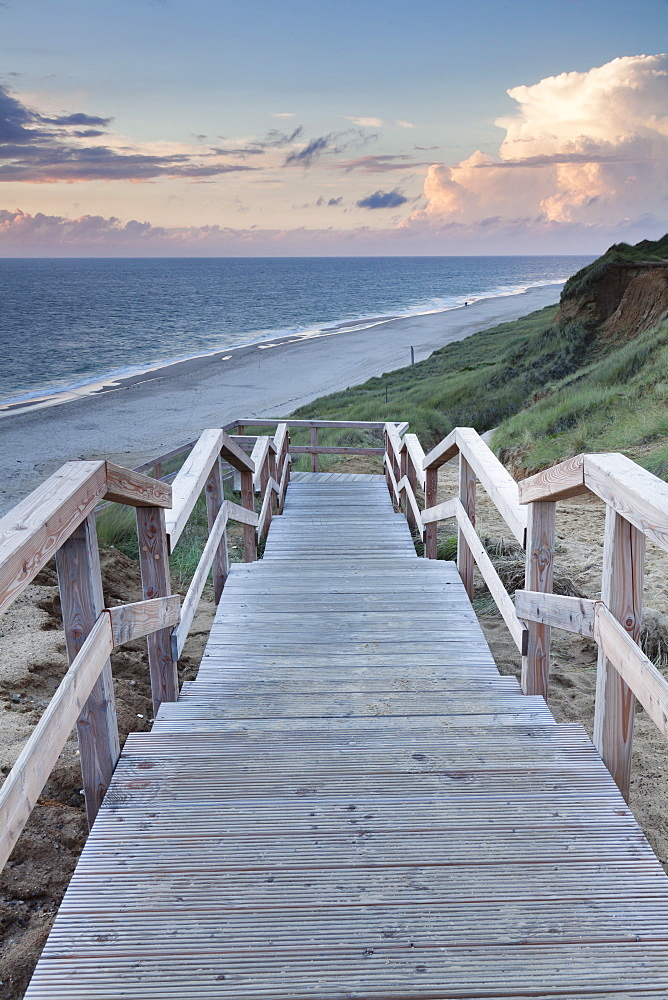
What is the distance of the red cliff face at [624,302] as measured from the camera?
59.5 feet

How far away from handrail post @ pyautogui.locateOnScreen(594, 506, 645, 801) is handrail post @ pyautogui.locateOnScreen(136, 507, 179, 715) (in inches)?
65.7

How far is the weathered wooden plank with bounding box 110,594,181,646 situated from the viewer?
8.23 ft

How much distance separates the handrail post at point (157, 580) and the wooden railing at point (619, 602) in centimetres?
150

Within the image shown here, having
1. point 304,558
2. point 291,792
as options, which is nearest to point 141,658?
point 304,558

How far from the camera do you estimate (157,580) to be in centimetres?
304

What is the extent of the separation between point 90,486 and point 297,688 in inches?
57.2

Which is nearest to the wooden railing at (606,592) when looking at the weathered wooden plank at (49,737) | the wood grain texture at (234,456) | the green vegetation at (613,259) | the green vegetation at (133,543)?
the weathered wooden plank at (49,737)

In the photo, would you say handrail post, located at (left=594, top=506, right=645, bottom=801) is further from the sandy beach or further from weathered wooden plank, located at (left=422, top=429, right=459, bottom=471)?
the sandy beach

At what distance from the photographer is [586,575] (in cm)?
566

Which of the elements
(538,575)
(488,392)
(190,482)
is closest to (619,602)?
(538,575)

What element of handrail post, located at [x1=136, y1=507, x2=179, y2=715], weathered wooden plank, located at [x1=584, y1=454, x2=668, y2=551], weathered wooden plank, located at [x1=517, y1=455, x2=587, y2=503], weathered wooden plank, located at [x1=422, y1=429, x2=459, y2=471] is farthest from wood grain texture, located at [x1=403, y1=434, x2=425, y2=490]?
weathered wooden plank, located at [x1=584, y1=454, x2=668, y2=551]

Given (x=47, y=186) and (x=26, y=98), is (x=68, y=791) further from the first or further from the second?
(x=47, y=186)

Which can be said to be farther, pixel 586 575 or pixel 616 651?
pixel 586 575

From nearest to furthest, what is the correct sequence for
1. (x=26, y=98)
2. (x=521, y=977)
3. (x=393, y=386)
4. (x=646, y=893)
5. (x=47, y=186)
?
1. (x=521, y=977)
2. (x=646, y=893)
3. (x=393, y=386)
4. (x=26, y=98)
5. (x=47, y=186)
